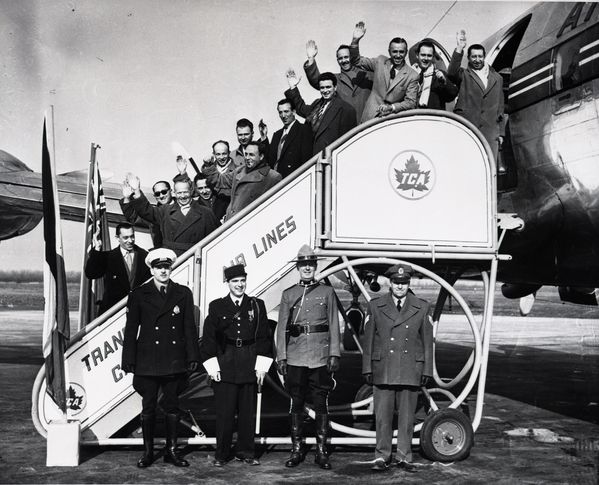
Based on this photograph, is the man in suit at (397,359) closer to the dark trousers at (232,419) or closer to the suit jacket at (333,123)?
the dark trousers at (232,419)

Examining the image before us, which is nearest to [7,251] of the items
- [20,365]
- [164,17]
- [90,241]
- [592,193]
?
[20,365]

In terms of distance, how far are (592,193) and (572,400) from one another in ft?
15.1

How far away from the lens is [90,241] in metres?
7.13

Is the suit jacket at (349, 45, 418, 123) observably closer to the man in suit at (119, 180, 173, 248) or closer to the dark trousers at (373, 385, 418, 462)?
the man in suit at (119, 180, 173, 248)

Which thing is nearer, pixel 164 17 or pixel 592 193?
pixel 592 193

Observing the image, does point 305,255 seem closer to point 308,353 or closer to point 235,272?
point 235,272

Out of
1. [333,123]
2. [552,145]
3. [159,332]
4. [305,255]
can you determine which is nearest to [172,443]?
[159,332]

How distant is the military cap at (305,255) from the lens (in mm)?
6566

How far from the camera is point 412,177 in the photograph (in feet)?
22.6

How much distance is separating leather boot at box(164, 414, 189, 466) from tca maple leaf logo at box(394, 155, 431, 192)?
3252 mm

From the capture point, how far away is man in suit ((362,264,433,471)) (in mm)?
6316

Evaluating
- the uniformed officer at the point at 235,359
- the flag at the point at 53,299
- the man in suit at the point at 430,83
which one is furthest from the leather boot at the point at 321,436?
the man in suit at the point at 430,83

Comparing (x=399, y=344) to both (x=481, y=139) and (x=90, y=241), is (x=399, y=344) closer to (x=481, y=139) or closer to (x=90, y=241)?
(x=481, y=139)

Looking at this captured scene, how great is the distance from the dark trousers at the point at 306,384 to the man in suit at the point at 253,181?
6.78 ft
